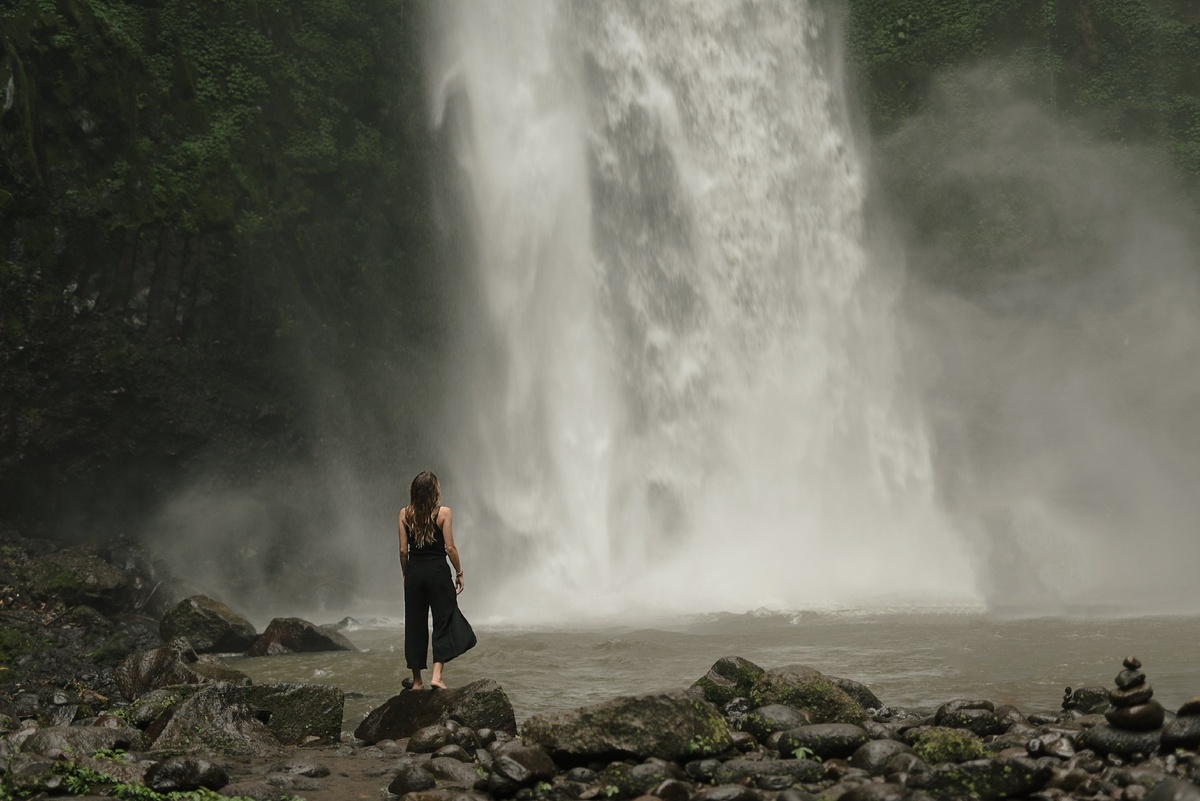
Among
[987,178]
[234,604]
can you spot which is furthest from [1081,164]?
[234,604]

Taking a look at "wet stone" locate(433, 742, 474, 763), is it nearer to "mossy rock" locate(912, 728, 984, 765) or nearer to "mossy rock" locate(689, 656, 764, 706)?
"mossy rock" locate(689, 656, 764, 706)

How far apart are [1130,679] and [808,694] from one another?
1817mm

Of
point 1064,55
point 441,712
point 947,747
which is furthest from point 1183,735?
point 1064,55

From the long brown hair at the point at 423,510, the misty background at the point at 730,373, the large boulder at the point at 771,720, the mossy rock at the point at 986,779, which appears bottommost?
the mossy rock at the point at 986,779

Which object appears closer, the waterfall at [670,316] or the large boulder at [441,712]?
the large boulder at [441,712]

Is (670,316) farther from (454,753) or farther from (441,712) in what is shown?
(454,753)

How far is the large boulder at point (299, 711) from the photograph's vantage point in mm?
6641

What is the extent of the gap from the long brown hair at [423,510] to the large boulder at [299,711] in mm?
1179

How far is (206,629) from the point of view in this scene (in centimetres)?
1271

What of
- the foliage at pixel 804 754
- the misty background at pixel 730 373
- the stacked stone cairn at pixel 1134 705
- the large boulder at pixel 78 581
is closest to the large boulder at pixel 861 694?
the foliage at pixel 804 754

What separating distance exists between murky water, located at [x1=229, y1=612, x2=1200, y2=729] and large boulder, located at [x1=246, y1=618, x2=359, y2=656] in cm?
33

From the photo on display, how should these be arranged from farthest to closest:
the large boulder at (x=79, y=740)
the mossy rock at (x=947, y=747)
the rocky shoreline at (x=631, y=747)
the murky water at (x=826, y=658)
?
the murky water at (x=826, y=658) → the large boulder at (x=79, y=740) → the mossy rock at (x=947, y=747) → the rocky shoreline at (x=631, y=747)

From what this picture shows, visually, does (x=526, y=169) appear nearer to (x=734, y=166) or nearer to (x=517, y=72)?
(x=517, y=72)

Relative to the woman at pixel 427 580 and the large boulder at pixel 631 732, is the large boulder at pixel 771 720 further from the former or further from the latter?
the woman at pixel 427 580
